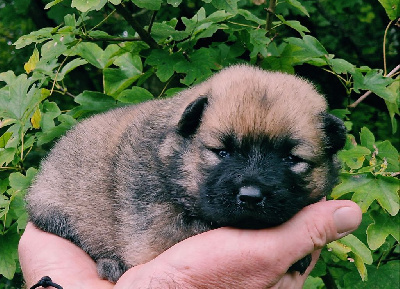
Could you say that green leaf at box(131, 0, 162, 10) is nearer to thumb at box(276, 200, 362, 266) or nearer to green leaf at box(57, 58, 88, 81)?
green leaf at box(57, 58, 88, 81)

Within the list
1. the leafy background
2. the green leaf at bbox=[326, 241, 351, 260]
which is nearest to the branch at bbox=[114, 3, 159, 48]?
the leafy background

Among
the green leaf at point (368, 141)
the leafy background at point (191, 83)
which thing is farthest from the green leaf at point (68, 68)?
the green leaf at point (368, 141)

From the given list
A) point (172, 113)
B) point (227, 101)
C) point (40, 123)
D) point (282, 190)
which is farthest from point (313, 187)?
point (40, 123)

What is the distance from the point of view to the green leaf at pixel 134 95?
432 centimetres

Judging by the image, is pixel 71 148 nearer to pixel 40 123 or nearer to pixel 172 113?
pixel 40 123

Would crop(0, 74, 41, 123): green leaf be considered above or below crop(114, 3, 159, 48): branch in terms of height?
below

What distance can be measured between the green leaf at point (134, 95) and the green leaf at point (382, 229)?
1976 millimetres

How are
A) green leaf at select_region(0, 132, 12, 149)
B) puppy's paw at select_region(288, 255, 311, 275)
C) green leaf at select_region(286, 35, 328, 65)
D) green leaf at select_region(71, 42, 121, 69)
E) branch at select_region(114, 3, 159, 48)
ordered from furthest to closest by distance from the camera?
green leaf at select_region(71, 42, 121, 69) → green leaf at select_region(0, 132, 12, 149) → green leaf at select_region(286, 35, 328, 65) → branch at select_region(114, 3, 159, 48) → puppy's paw at select_region(288, 255, 311, 275)

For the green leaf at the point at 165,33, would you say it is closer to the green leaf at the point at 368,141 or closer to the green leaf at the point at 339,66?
the green leaf at the point at 339,66

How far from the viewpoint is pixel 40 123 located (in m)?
4.39

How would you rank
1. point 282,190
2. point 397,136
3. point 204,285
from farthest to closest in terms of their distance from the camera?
point 397,136
point 204,285
point 282,190

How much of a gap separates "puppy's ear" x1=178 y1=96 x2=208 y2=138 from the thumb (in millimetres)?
824

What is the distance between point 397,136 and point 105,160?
5.46 m

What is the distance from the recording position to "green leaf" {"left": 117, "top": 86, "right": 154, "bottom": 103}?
14.2 feet
